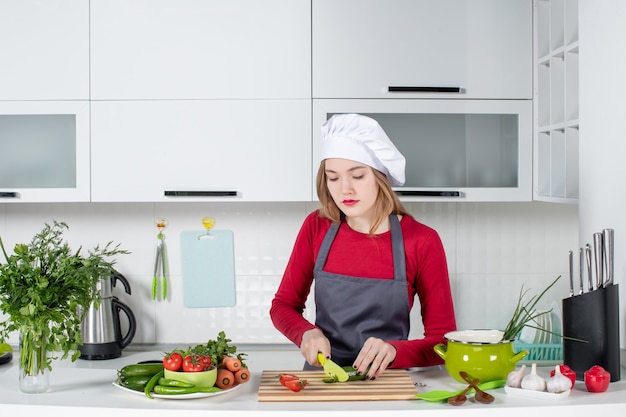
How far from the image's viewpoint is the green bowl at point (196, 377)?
1795 mm

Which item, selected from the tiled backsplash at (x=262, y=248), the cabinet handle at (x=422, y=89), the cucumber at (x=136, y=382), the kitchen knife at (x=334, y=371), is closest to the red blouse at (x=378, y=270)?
the kitchen knife at (x=334, y=371)

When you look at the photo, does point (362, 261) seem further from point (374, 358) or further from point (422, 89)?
point (422, 89)

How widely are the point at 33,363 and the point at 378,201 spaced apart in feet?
3.23

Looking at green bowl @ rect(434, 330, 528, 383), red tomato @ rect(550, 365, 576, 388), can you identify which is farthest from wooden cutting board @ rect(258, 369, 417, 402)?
red tomato @ rect(550, 365, 576, 388)

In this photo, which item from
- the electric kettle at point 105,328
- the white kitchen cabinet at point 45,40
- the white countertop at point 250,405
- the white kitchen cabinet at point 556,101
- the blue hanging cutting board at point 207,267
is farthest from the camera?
the blue hanging cutting board at point 207,267

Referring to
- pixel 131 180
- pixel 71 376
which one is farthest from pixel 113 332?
pixel 71 376

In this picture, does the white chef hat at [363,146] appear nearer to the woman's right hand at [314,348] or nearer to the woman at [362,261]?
the woman at [362,261]

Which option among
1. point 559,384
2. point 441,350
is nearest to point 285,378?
point 441,350

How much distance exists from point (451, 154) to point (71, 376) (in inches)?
59.5

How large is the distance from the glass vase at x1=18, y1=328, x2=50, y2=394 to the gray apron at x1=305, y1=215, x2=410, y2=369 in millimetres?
763

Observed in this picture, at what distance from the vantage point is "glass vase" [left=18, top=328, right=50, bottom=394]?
1.87m

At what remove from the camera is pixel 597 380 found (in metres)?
1.87

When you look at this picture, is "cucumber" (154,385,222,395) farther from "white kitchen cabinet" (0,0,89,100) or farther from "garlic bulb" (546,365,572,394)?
"white kitchen cabinet" (0,0,89,100)

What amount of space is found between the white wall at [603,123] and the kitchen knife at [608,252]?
186 mm
